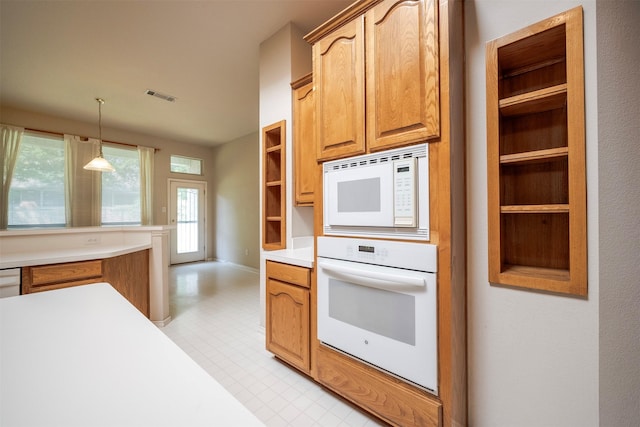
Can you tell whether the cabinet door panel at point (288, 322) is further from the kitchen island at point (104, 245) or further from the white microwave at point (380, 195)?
the kitchen island at point (104, 245)

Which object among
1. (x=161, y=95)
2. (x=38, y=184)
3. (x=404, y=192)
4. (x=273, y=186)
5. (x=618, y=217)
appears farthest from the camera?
(x=38, y=184)

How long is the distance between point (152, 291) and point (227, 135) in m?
3.92

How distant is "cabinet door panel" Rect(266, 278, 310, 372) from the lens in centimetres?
180

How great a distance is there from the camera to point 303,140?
223 cm

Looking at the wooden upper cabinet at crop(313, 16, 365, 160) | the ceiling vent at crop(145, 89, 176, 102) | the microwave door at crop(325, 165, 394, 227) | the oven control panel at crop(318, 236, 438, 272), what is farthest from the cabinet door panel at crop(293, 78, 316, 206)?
the ceiling vent at crop(145, 89, 176, 102)

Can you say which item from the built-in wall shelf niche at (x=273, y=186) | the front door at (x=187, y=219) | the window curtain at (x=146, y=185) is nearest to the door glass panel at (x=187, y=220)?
the front door at (x=187, y=219)

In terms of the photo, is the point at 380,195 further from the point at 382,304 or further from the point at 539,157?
the point at 539,157

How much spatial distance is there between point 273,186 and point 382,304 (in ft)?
5.44

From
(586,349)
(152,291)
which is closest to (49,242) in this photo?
(152,291)

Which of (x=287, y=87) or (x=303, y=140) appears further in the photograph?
(x=287, y=87)

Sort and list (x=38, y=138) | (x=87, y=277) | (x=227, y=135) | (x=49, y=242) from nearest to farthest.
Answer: (x=87, y=277), (x=49, y=242), (x=38, y=138), (x=227, y=135)

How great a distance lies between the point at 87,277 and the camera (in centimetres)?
215

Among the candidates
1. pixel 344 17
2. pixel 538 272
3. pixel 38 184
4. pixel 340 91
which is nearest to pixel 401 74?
pixel 340 91

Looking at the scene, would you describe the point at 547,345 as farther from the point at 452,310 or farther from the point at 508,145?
the point at 508,145
